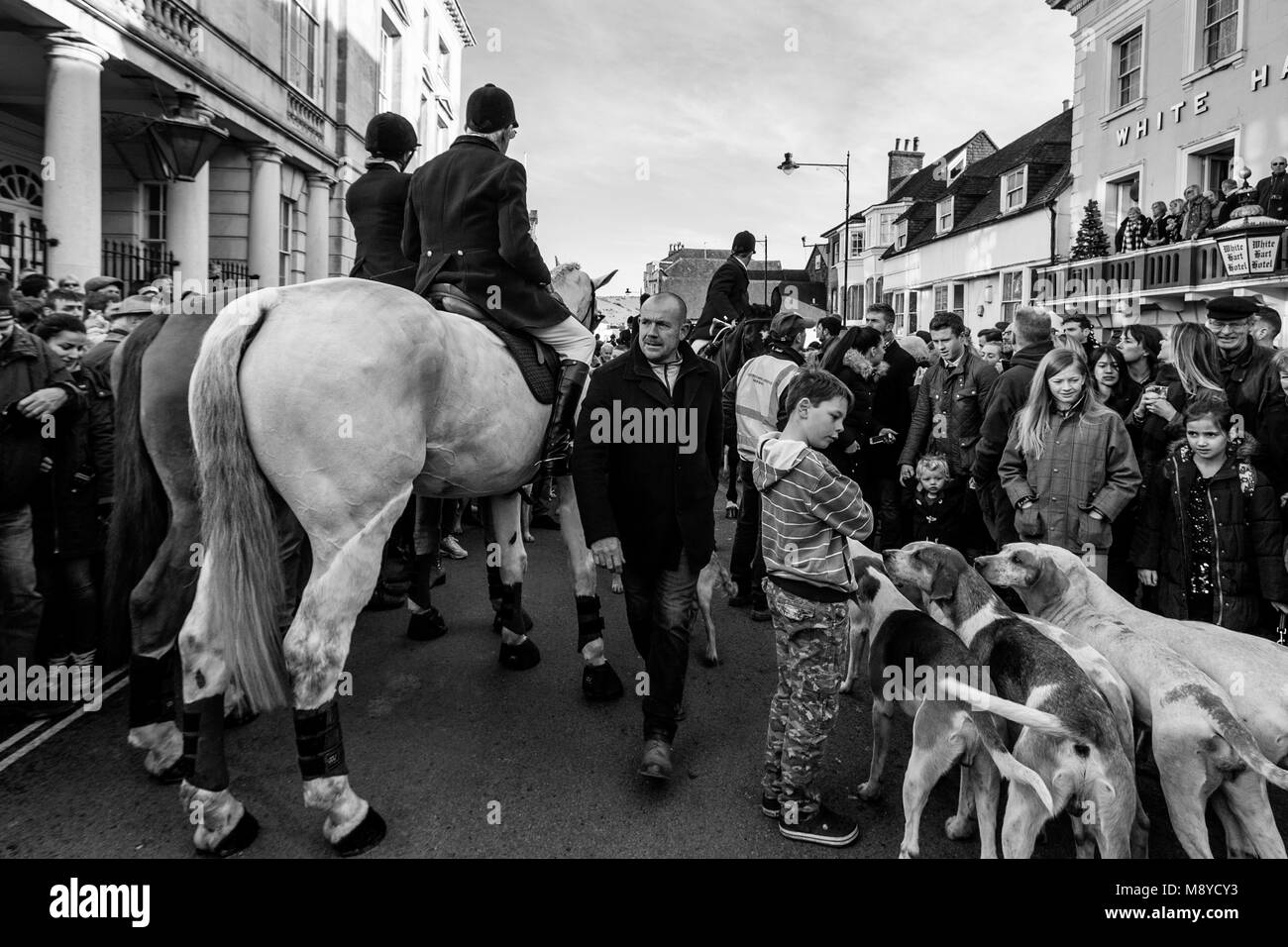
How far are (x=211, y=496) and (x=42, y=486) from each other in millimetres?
1950

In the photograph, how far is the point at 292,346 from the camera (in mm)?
3453

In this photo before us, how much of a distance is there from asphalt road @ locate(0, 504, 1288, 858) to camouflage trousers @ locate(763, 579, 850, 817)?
0.79ft

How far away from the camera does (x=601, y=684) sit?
4.92 meters

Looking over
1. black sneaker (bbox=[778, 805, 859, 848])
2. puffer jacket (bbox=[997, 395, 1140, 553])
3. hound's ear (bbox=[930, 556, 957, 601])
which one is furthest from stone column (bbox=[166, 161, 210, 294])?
black sneaker (bbox=[778, 805, 859, 848])

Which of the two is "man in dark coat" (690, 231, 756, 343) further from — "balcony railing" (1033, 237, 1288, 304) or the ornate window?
the ornate window

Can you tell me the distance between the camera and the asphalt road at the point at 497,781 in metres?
3.35

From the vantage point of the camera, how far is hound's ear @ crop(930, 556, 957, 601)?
155 inches

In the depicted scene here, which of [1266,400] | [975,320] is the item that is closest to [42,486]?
[1266,400]

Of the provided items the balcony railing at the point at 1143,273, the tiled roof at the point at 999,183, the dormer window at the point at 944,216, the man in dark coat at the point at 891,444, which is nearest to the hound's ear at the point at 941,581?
the man in dark coat at the point at 891,444

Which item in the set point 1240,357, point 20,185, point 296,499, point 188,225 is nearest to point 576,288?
point 296,499

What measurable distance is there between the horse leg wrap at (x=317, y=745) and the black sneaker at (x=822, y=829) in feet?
6.15

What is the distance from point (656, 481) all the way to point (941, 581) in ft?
4.79

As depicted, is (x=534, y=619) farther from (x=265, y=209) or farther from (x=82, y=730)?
(x=265, y=209)

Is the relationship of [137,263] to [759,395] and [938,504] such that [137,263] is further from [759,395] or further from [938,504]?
[938,504]
